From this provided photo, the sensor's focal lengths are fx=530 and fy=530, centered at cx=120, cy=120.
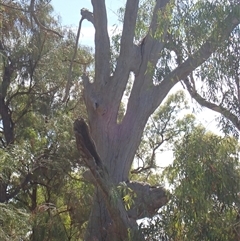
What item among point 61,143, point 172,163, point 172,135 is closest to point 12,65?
point 61,143

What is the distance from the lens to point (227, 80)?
488cm

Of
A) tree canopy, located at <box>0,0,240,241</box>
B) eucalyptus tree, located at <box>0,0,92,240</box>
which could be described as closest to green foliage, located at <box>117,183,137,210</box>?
tree canopy, located at <box>0,0,240,241</box>

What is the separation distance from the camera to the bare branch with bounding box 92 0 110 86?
300 inches

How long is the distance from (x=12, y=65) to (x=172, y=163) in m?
5.31

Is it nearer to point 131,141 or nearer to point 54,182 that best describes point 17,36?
point 54,182

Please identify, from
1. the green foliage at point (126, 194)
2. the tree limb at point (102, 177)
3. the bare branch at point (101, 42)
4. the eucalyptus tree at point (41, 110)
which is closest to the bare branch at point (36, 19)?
the eucalyptus tree at point (41, 110)

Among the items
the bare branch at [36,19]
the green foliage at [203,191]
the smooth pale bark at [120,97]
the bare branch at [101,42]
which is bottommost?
the green foliage at [203,191]

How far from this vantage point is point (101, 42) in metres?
7.78

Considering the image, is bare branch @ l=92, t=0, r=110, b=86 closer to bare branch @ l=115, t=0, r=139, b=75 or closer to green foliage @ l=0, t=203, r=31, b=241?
bare branch @ l=115, t=0, r=139, b=75

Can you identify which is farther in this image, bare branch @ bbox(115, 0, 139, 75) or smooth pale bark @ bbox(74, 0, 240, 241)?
bare branch @ bbox(115, 0, 139, 75)

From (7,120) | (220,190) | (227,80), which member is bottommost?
(220,190)

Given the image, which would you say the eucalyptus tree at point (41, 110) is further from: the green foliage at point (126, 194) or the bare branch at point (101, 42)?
the green foliage at point (126, 194)

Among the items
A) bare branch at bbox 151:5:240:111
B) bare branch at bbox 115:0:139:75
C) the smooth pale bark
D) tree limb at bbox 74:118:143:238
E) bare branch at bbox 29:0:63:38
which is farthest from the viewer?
bare branch at bbox 29:0:63:38

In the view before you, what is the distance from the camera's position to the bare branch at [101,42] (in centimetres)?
761
